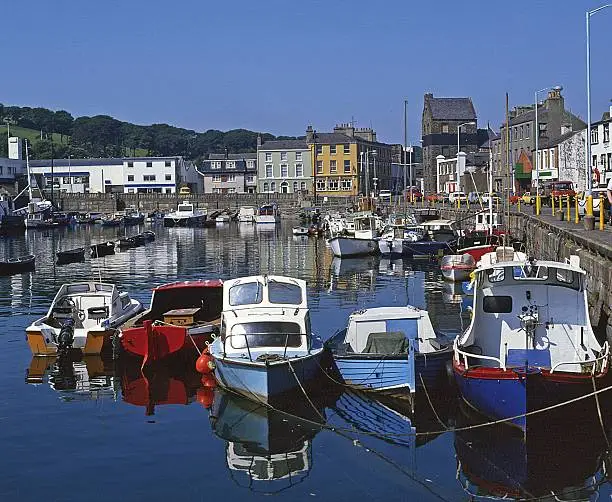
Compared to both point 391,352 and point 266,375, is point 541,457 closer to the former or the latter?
point 391,352

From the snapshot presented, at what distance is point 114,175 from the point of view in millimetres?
162500

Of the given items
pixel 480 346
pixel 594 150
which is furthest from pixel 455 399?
pixel 594 150

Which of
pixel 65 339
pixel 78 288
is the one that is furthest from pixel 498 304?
pixel 78 288

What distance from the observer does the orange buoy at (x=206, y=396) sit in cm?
2307

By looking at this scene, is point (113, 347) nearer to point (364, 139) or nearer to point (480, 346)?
point (480, 346)

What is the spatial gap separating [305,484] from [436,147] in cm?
12764

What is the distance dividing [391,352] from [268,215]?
10492 cm

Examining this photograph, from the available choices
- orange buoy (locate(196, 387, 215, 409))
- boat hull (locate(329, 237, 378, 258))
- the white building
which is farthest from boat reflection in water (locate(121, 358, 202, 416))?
the white building

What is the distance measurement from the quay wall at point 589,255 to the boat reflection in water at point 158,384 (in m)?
12.4

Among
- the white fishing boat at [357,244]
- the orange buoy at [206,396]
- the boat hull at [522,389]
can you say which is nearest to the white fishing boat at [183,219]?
the white fishing boat at [357,244]

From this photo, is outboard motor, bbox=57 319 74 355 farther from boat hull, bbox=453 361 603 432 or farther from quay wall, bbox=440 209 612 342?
quay wall, bbox=440 209 612 342

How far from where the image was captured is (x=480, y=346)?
74.1 feet

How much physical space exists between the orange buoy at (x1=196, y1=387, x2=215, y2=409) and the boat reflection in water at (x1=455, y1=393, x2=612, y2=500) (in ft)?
21.9

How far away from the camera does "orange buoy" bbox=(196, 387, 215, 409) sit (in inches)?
908
